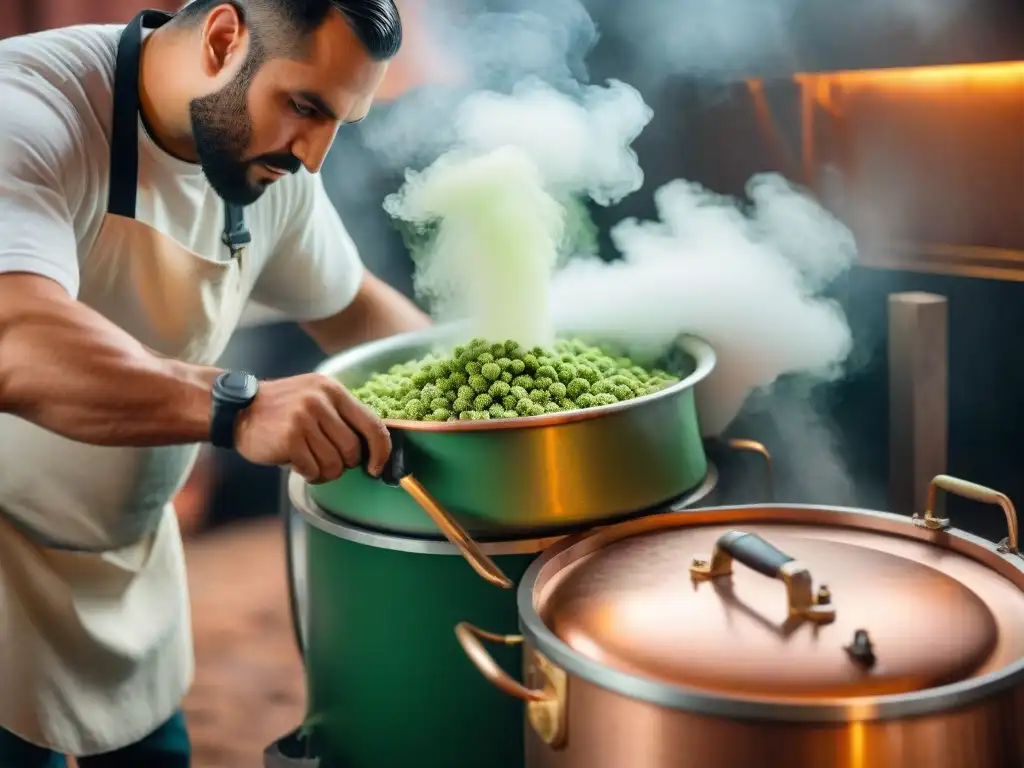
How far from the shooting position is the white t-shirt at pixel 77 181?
1327 mm

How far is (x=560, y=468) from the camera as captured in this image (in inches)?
52.4

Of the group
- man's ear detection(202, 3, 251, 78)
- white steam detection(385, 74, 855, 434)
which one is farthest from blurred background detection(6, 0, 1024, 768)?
man's ear detection(202, 3, 251, 78)

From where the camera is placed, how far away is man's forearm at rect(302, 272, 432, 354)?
2174mm

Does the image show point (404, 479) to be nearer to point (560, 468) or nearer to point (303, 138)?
point (560, 468)

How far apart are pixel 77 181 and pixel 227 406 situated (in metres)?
0.50

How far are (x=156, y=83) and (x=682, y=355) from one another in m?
0.91

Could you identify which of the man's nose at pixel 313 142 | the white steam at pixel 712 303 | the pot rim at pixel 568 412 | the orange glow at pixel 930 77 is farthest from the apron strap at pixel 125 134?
the orange glow at pixel 930 77

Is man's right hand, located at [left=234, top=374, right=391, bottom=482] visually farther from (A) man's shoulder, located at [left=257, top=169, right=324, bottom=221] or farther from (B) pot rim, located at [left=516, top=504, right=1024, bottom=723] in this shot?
(A) man's shoulder, located at [left=257, top=169, right=324, bottom=221]

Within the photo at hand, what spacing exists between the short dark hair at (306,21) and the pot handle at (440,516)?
1.85 feet

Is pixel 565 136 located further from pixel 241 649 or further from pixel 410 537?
pixel 241 649

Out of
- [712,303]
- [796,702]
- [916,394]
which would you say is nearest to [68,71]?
[712,303]

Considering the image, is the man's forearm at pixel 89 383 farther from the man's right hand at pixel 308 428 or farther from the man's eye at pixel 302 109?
the man's eye at pixel 302 109

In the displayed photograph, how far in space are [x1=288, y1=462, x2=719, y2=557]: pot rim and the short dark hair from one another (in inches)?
25.4

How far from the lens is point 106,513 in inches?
67.3
